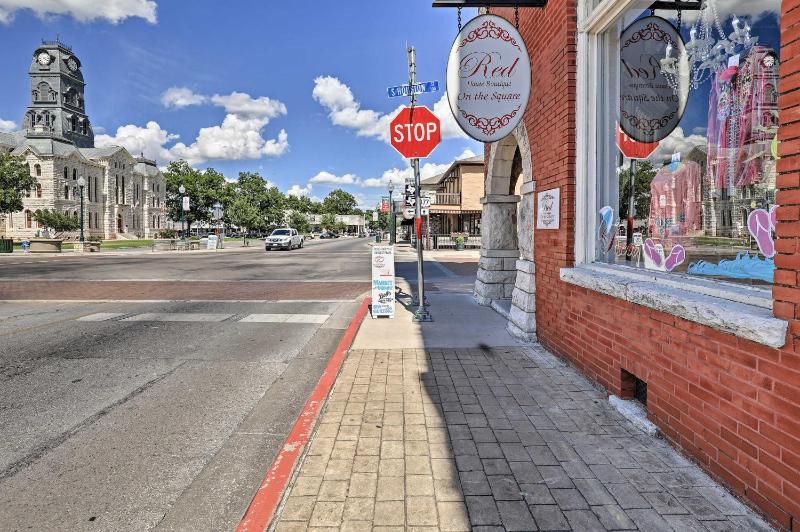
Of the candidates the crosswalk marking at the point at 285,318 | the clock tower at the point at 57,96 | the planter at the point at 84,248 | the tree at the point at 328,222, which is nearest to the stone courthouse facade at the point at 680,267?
the crosswalk marking at the point at 285,318

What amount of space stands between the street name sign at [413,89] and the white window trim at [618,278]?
3191 millimetres

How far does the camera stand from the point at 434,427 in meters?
3.84

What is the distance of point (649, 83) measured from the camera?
4.64 m

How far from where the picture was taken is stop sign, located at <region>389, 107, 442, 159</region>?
8641mm

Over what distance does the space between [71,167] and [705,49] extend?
263 feet

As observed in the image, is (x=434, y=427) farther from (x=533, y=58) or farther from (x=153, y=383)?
(x=533, y=58)

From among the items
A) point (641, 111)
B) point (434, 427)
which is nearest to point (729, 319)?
point (434, 427)

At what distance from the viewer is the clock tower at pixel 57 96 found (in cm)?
8525

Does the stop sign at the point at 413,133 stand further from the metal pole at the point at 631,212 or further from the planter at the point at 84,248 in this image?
the planter at the point at 84,248

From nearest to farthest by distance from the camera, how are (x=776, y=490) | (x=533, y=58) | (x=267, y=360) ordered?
1. (x=776, y=490)
2. (x=267, y=360)
3. (x=533, y=58)

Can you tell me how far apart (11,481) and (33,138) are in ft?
291

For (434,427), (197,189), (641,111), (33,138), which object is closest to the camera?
(434,427)

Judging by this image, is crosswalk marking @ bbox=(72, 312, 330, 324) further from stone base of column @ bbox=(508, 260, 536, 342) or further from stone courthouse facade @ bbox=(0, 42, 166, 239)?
stone courthouse facade @ bbox=(0, 42, 166, 239)

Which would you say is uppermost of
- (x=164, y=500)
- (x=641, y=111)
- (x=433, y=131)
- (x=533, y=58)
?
(x=533, y=58)
